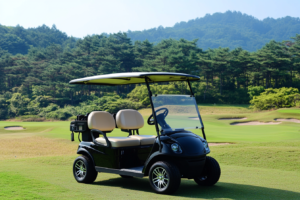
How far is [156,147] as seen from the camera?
6.14 m

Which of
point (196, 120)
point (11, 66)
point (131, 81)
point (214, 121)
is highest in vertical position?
point (11, 66)

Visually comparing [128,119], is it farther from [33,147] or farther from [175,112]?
[33,147]

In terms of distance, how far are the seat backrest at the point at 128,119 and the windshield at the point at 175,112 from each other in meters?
1.60

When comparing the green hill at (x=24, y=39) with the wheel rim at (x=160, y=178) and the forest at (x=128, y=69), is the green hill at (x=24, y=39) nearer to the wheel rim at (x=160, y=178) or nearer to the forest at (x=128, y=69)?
the forest at (x=128, y=69)

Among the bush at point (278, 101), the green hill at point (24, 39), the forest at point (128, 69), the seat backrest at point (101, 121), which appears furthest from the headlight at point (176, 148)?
the green hill at point (24, 39)

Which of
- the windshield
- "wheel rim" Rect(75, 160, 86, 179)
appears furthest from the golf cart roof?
"wheel rim" Rect(75, 160, 86, 179)

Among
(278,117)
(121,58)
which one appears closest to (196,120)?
(278,117)

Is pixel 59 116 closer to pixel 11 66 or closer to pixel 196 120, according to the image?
pixel 11 66

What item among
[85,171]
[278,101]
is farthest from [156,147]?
[278,101]

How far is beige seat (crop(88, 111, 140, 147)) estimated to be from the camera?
266 inches

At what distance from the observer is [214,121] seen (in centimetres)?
3344

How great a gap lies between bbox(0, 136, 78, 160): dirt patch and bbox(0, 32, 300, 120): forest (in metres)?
31.8

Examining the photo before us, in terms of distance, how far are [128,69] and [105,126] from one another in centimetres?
6729

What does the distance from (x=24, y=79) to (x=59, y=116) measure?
2369 cm
